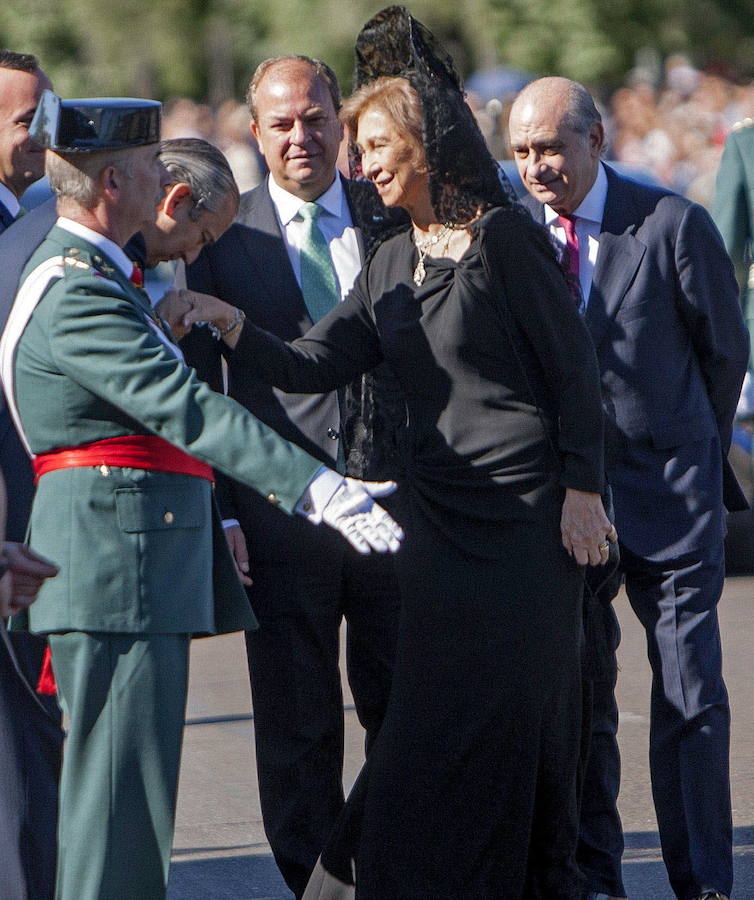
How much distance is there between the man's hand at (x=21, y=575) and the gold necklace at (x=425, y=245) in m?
1.10

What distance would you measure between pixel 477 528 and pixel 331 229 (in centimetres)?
117

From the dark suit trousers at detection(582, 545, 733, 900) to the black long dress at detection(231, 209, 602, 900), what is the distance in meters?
0.61

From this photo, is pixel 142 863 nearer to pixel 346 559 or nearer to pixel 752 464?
pixel 346 559

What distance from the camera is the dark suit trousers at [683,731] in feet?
14.1

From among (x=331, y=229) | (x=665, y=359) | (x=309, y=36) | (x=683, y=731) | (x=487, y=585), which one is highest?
(x=309, y=36)

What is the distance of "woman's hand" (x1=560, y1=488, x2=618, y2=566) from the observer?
371 cm

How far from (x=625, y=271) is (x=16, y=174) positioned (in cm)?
154

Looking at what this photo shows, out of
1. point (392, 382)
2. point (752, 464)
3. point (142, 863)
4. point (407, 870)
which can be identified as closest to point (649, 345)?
point (392, 382)

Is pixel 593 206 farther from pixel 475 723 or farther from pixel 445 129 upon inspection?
pixel 475 723

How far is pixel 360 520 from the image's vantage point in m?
3.20

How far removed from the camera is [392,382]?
4.18 metres

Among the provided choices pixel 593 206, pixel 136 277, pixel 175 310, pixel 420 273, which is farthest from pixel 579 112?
pixel 136 277

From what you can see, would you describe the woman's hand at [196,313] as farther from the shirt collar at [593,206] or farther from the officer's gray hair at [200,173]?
the shirt collar at [593,206]

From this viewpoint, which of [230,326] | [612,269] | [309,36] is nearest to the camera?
[230,326]
